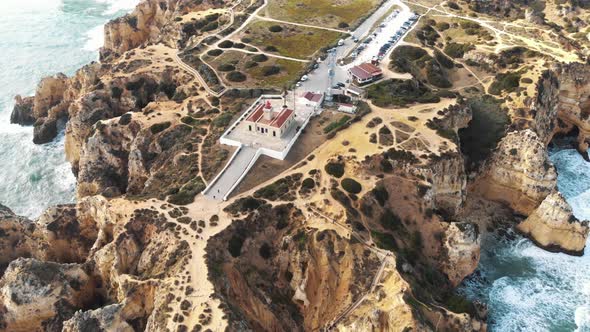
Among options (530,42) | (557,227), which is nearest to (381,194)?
(557,227)

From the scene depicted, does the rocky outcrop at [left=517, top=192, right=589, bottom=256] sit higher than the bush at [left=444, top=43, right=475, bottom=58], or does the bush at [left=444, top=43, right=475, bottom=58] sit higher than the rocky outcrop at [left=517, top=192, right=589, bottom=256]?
the bush at [left=444, top=43, right=475, bottom=58]

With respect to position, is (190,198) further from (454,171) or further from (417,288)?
(454,171)

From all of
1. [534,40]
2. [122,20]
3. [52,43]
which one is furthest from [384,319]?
[52,43]

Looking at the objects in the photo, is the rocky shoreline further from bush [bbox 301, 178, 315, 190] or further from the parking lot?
the parking lot

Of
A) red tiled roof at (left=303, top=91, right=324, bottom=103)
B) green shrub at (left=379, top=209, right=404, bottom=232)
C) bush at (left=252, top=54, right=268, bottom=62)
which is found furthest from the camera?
bush at (left=252, top=54, right=268, bottom=62)

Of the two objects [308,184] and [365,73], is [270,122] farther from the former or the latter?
[365,73]

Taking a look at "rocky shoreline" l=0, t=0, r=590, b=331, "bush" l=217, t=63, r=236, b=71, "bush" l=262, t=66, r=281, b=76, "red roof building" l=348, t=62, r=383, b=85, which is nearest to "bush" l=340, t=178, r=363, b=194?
"rocky shoreline" l=0, t=0, r=590, b=331
